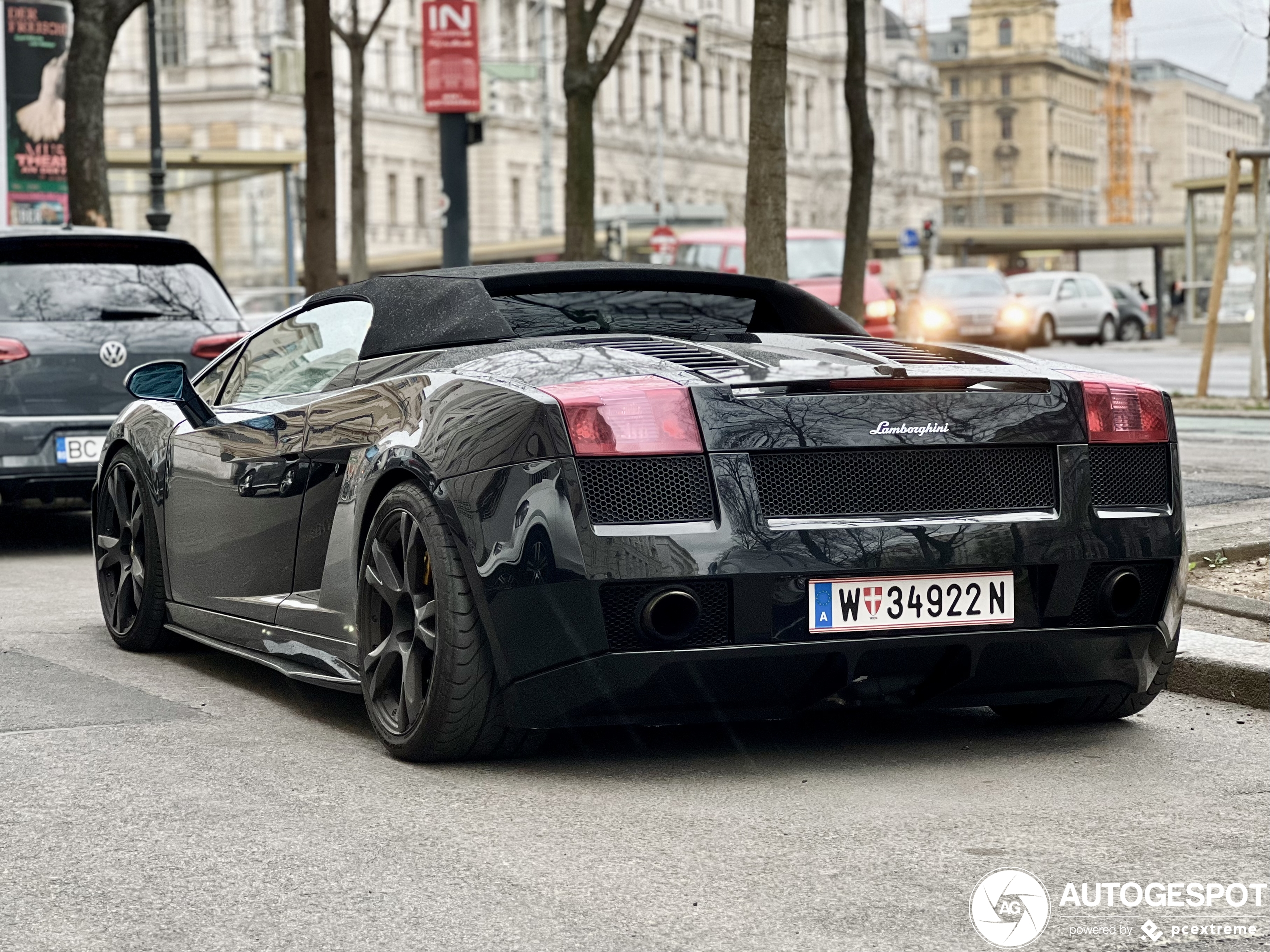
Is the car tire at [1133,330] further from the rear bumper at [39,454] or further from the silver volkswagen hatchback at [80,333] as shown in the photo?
the rear bumper at [39,454]

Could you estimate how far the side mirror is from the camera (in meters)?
6.62

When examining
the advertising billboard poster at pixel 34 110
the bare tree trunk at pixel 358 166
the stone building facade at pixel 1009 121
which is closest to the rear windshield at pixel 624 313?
the advertising billboard poster at pixel 34 110

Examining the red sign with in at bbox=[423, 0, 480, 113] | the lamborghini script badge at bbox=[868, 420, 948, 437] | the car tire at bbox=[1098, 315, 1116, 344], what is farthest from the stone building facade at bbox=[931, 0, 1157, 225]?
the lamborghini script badge at bbox=[868, 420, 948, 437]

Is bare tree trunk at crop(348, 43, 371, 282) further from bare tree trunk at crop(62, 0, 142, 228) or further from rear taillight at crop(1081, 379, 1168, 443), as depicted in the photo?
rear taillight at crop(1081, 379, 1168, 443)

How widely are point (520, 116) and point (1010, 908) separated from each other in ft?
323

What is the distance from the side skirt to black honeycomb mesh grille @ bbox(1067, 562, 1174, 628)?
1.78 metres

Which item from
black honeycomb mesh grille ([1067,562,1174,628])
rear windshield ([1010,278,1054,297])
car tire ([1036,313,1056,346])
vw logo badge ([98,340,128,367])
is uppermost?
vw logo badge ([98,340,128,367])

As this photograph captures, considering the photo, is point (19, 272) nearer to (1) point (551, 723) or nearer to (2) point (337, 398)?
(2) point (337, 398)

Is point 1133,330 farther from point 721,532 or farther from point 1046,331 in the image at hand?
point 721,532

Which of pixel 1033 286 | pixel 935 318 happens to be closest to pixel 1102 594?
pixel 935 318

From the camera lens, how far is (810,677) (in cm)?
474

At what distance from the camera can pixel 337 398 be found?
5602 millimetres

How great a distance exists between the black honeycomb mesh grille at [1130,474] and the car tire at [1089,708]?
452 millimetres

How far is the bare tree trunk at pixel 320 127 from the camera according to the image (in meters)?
19.2
